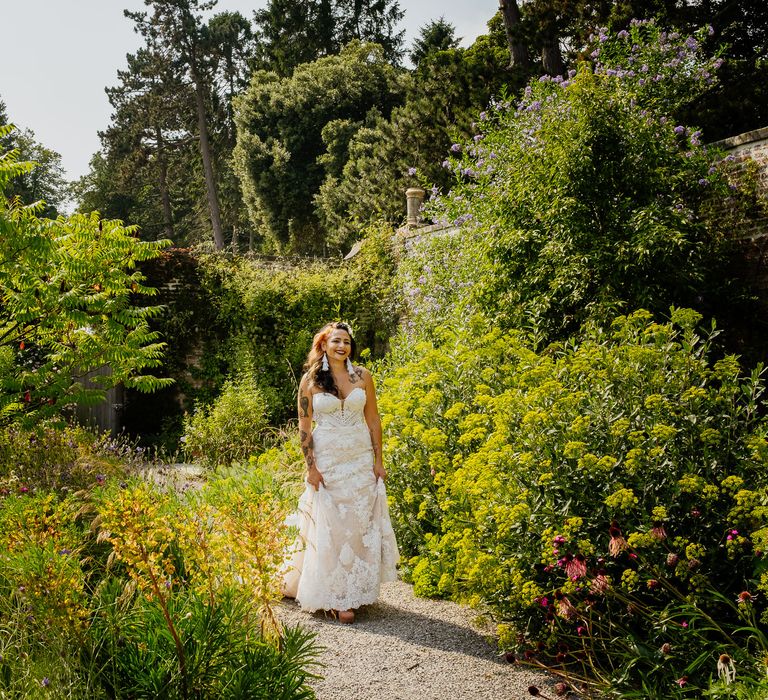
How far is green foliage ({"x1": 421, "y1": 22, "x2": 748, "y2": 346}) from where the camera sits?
25.2ft

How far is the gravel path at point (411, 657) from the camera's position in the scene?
12.1ft

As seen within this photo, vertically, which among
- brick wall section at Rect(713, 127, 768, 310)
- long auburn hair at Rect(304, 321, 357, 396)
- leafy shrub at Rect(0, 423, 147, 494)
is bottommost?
leafy shrub at Rect(0, 423, 147, 494)

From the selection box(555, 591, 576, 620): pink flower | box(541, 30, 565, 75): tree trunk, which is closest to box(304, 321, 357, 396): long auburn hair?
box(555, 591, 576, 620): pink flower

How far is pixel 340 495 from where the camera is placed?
5.12 meters

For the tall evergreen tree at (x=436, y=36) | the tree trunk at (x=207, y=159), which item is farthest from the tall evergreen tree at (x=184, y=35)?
the tall evergreen tree at (x=436, y=36)

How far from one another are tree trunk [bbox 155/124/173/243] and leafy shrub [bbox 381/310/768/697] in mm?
33690

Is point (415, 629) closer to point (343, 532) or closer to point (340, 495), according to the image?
point (343, 532)

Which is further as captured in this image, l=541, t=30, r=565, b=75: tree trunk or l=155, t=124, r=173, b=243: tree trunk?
l=155, t=124, r=173, b=243: tree trunk

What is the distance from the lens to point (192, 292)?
13266 millimetres

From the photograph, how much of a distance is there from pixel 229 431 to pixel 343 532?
20.6 feet

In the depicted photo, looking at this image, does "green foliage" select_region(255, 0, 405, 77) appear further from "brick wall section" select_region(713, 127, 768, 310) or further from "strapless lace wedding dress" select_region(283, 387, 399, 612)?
"strapless lace wedding dress" select_region(283, 387, 399, 612)

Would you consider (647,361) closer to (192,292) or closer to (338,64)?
(192,292)

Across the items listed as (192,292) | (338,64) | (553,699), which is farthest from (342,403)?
(338,64)

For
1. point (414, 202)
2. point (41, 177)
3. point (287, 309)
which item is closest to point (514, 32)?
point (414, 202)
